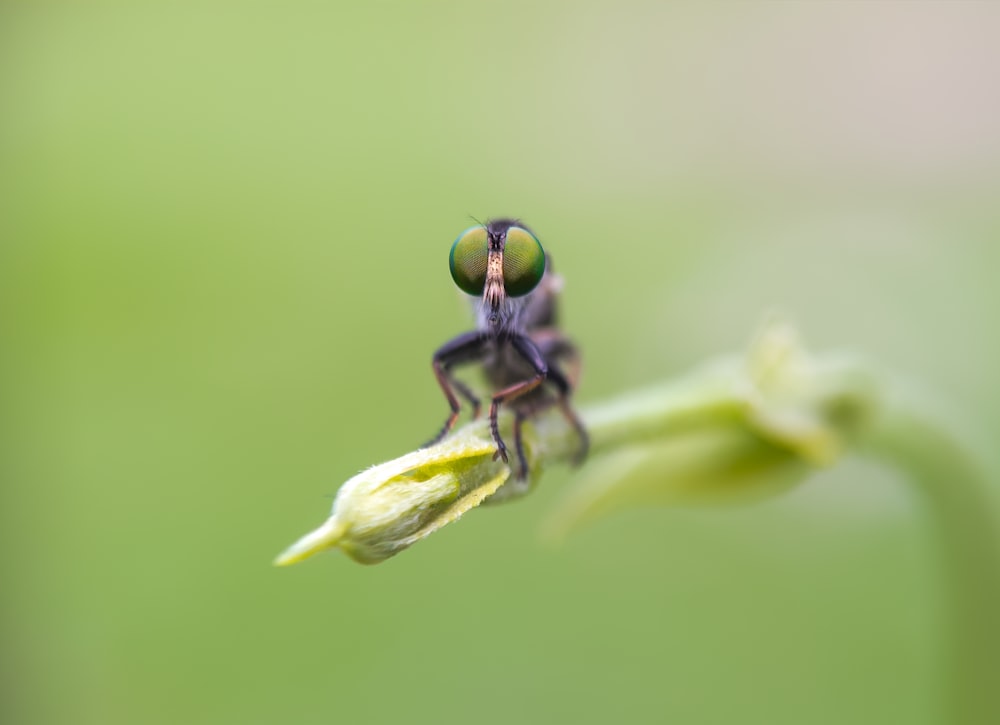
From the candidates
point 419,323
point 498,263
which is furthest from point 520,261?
Result: point 419,323

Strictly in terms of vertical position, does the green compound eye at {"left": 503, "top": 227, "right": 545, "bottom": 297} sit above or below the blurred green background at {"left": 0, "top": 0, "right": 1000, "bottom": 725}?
below

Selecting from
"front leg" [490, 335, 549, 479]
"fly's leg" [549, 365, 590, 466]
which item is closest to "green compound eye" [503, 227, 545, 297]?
"front leg" [490, 335, 549, 479]

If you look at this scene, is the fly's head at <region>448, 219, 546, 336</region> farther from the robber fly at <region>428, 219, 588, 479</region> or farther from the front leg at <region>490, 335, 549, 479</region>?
the front leg at <region>490, 335, 549, 479</region>

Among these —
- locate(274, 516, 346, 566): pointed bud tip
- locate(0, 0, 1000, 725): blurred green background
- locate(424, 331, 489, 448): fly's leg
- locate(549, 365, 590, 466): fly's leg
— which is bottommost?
locate(274, 516, 346, 566): pointed bud tip

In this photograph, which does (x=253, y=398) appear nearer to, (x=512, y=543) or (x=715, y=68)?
(x=512, y=543)

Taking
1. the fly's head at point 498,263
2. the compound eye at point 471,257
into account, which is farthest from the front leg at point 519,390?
the compound eye at point 471,257

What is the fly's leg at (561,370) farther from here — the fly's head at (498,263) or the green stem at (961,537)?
the green stem at (961,537)

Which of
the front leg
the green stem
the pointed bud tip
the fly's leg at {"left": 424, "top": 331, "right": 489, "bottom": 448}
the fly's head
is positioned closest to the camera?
the pointed bud tip
